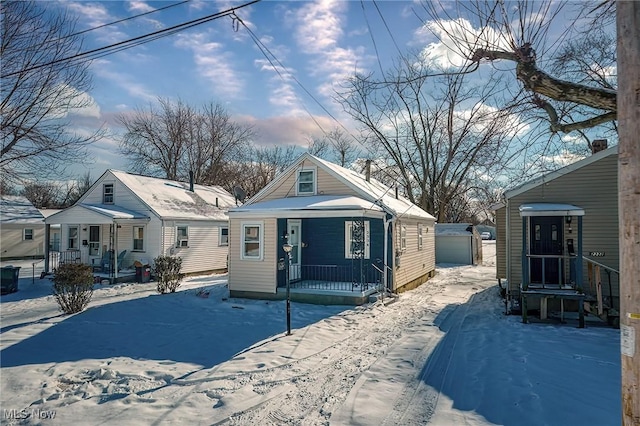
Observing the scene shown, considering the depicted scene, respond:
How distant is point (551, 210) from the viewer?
33.3 ft

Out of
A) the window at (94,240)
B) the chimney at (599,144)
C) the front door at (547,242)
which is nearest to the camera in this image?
the front door at (547,242)

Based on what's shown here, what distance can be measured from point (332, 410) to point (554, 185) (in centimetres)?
969

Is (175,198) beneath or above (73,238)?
above

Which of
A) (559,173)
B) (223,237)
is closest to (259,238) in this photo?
(559,173)

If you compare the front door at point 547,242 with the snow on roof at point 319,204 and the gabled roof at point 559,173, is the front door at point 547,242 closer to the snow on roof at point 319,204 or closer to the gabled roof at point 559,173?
the gabled roof at point 559,173

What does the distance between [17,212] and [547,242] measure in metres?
33.5

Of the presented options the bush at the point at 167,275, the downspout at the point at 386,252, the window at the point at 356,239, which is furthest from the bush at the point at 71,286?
the downspout at the point at 386,252

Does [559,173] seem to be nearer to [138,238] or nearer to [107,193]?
[138,238]

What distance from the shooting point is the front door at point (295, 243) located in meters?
14.1

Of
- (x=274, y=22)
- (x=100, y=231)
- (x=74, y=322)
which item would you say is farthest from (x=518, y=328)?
(x=100, y=231)

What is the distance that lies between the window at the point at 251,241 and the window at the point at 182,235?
7.39 m

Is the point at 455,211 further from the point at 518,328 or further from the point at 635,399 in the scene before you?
the point at 635,399

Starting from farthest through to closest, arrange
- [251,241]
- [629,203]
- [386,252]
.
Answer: [251,241] → [386,252] → [629,203]
